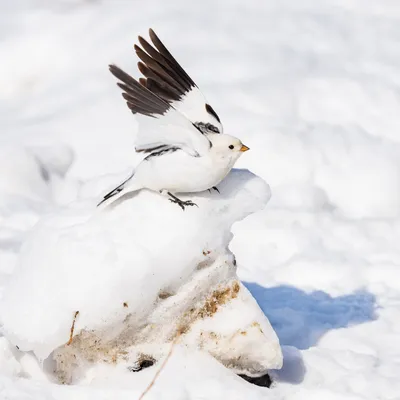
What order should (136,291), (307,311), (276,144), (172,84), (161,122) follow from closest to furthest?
(136,291) < (161,122) < (172,84) < (307,311) < (276,144)

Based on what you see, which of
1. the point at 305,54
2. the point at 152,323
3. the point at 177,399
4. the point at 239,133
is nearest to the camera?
the point at 177,399

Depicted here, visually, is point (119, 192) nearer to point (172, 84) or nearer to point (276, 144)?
point (172, 84)

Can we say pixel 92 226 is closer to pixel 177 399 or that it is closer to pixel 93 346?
pixel 93 346

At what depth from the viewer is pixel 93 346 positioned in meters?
2.78

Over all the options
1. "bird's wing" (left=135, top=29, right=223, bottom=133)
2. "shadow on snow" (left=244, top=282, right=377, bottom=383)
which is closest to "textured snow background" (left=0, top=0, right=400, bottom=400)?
"shadow on snow" (left=244, top=282, right=377, bottom=383)

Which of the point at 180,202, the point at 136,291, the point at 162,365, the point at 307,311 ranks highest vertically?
the point at 180,202

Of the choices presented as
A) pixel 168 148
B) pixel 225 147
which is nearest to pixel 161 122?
pixel 168 148

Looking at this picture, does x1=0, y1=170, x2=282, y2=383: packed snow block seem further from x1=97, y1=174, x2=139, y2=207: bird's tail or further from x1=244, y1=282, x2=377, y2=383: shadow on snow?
x1=244, y1=282, x2=377, y2=383: shadow on snow

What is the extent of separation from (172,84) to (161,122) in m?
0.24

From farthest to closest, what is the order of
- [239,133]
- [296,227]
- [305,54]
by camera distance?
1. [305,54]
2. [239,133]
3. [296,227]

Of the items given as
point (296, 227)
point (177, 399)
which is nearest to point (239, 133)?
point (296, 227)

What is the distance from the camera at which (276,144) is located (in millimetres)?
4941

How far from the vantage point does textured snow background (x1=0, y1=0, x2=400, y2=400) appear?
3.15 meters

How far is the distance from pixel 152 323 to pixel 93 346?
197mm
